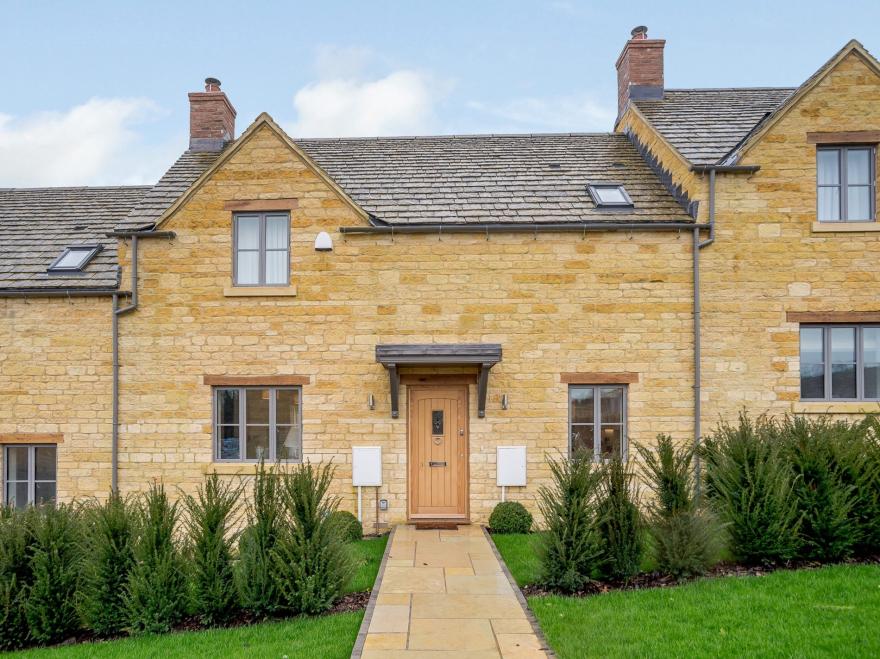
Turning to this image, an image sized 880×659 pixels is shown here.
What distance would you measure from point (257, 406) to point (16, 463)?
179 inches

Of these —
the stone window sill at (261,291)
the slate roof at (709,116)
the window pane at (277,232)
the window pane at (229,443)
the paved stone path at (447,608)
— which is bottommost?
the paved stone path at (447,608)

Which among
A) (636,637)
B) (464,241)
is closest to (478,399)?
(464,241)

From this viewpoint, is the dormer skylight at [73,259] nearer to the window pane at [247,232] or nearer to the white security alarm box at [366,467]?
the window pane at [247,232]

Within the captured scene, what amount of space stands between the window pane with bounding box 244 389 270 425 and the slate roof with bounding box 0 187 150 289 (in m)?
3.28

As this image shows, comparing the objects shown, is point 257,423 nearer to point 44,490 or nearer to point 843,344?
point 44,490

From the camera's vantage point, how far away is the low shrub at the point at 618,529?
834cm

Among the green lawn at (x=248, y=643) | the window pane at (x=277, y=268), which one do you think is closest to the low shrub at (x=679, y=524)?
the green lawn at (x=248, y=643)

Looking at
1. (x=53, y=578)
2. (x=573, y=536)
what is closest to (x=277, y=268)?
(x=53, y=578)

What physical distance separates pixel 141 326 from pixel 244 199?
298cm

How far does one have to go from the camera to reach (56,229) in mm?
14852

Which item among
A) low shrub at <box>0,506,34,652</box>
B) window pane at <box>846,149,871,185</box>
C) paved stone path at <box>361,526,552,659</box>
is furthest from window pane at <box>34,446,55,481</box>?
window pane at <box>846,149,871,185</box>

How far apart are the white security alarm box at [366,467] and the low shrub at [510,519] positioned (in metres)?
2.14

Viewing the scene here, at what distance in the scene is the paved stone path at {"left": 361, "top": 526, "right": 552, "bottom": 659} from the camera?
650 cm

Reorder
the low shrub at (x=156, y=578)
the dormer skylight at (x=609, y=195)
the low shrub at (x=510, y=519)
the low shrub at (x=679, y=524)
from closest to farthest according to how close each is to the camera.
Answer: the low shrub at (x=156, y=578), the low shrub at (x=679, y=524), the low shrub at (x=510, y=519), the dormer skylight at (x=609, y=195)
